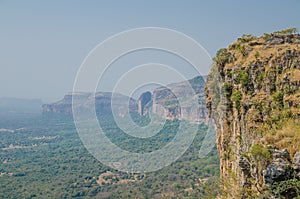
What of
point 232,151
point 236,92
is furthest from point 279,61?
point 232,151

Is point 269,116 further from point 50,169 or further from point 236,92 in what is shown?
point 50,169

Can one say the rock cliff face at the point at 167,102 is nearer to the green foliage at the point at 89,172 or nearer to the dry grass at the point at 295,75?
the green foliage at the point at 89,172

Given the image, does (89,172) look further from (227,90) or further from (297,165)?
(297,165)

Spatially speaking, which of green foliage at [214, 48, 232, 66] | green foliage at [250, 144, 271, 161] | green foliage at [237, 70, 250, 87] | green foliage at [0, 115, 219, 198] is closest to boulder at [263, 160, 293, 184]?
green foliage at [250, 144, 271, 161]

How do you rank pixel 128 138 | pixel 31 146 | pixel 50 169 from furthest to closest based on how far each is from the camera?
pixel 31 146, pixel 128 138, pixel 50 169

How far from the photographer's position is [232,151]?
8445 mm

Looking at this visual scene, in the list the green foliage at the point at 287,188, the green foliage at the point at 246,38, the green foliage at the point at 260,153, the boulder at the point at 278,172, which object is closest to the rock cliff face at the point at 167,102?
the green foliage at the point at 246,38

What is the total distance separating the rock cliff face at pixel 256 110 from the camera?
5.86 meters

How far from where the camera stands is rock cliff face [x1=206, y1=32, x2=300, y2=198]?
586cm

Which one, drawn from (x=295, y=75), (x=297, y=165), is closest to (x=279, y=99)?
(x=295, y=75)

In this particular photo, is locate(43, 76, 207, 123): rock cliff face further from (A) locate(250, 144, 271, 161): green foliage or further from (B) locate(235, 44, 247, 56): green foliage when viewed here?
(A) locate(250, 144, 271, 161): green foliage

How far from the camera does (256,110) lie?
7574mm

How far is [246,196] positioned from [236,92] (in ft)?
9.45

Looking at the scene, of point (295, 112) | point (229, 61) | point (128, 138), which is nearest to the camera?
point (295, 112)
